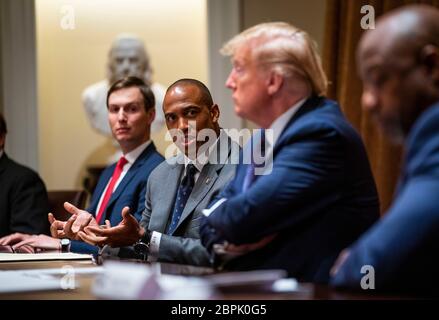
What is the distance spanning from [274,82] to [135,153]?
4.90 feet

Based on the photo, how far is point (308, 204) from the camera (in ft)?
5.71

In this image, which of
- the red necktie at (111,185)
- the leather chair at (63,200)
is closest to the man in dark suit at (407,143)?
the red necktie at (111,185)

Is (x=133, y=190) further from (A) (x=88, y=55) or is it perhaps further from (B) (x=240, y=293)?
(A) (x=88, y=55)

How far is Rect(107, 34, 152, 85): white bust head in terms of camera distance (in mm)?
5215

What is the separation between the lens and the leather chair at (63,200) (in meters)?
3.51

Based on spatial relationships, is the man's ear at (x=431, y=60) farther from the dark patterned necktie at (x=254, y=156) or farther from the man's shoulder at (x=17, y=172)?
the man's shoulder at (x=17, y=172)

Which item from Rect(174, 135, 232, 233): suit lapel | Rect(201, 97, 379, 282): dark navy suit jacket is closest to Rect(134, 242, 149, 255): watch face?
Rect(174, 135, 232, 233): suit lapel

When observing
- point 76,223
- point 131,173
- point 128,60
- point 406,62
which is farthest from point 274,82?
point 128,60

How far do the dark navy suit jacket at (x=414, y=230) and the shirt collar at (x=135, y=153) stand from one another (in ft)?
6.56

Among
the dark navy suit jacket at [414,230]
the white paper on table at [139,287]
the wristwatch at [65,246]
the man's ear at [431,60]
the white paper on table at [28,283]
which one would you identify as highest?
the man's ear at [431,60]

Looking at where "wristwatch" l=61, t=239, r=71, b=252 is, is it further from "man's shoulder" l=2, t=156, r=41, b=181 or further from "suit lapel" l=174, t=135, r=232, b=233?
"man's shoulder" l=2, t=156, r=41, b=181
